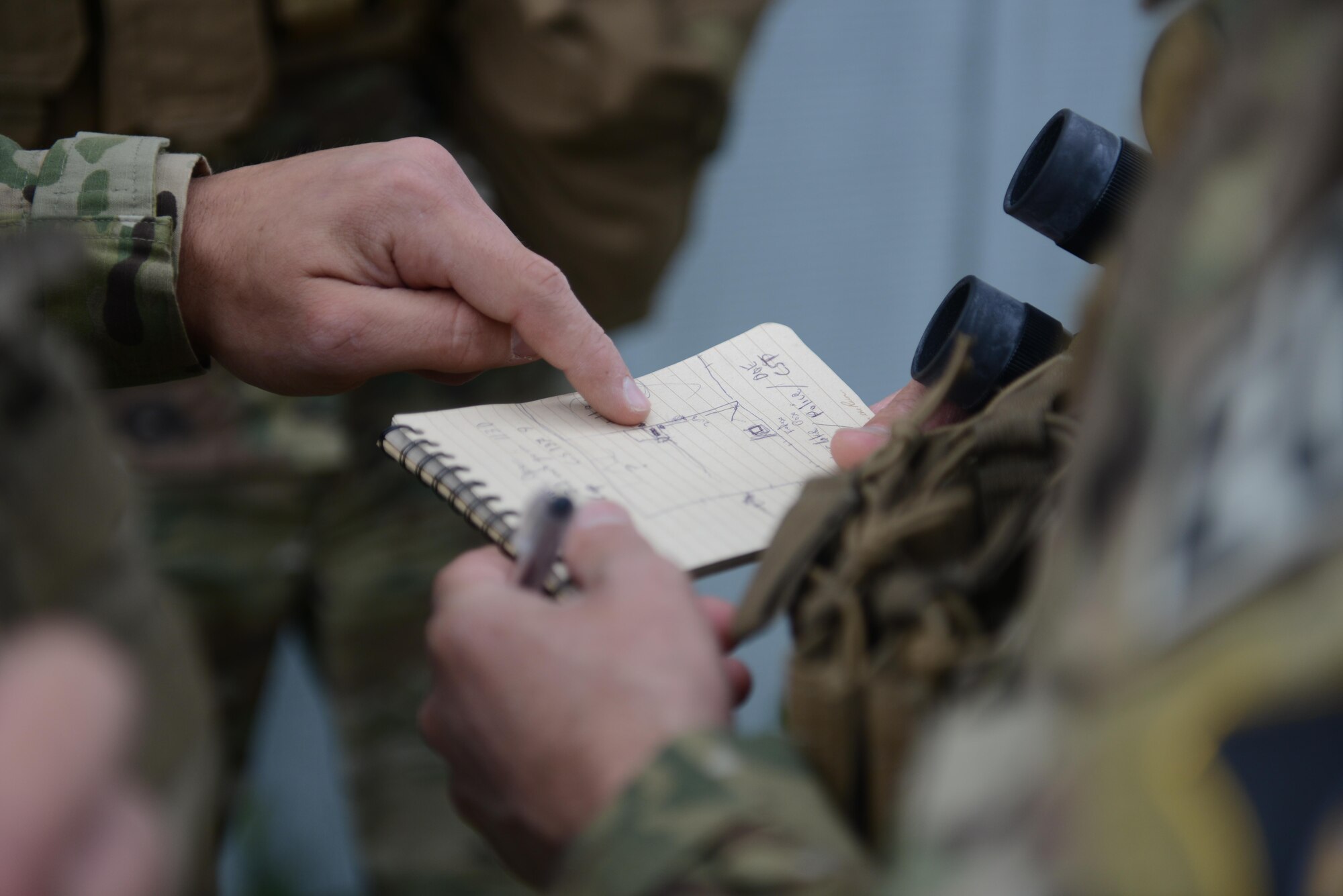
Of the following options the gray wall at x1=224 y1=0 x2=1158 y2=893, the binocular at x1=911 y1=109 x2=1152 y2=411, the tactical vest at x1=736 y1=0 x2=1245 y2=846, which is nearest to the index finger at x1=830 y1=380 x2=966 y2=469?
the binocular at x1=911 y1=109 x2=1152 y2=411

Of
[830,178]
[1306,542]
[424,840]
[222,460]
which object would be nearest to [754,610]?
[1306,542]

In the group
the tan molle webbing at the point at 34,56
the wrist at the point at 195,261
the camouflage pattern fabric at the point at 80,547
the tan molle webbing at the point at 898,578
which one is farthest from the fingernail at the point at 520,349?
the tan molle webbing at the point at 34,56

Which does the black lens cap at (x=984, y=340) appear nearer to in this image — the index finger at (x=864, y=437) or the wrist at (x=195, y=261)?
the index finger at (x=864, y=437)

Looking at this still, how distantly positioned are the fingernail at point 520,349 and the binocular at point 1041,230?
30 centimetres

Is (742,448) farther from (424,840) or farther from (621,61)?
(424,840)

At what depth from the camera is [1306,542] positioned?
0.26 metres

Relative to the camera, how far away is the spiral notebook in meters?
0.64

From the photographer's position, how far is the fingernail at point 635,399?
0.77 m

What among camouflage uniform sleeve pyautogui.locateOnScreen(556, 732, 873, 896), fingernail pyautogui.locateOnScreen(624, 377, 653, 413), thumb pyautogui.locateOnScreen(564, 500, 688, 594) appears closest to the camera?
camouflage uniform sleeve pyautogui.locateOnScreen(556, 732, 873, 896)

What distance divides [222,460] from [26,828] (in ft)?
3.69

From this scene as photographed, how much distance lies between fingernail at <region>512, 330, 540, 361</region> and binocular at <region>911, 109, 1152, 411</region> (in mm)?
302

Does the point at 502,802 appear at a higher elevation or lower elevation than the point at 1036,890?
lower

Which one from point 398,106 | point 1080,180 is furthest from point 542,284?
point 398,106

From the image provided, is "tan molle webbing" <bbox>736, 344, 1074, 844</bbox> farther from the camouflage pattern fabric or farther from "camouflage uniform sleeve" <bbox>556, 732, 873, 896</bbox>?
the camouflage pattern fabric
